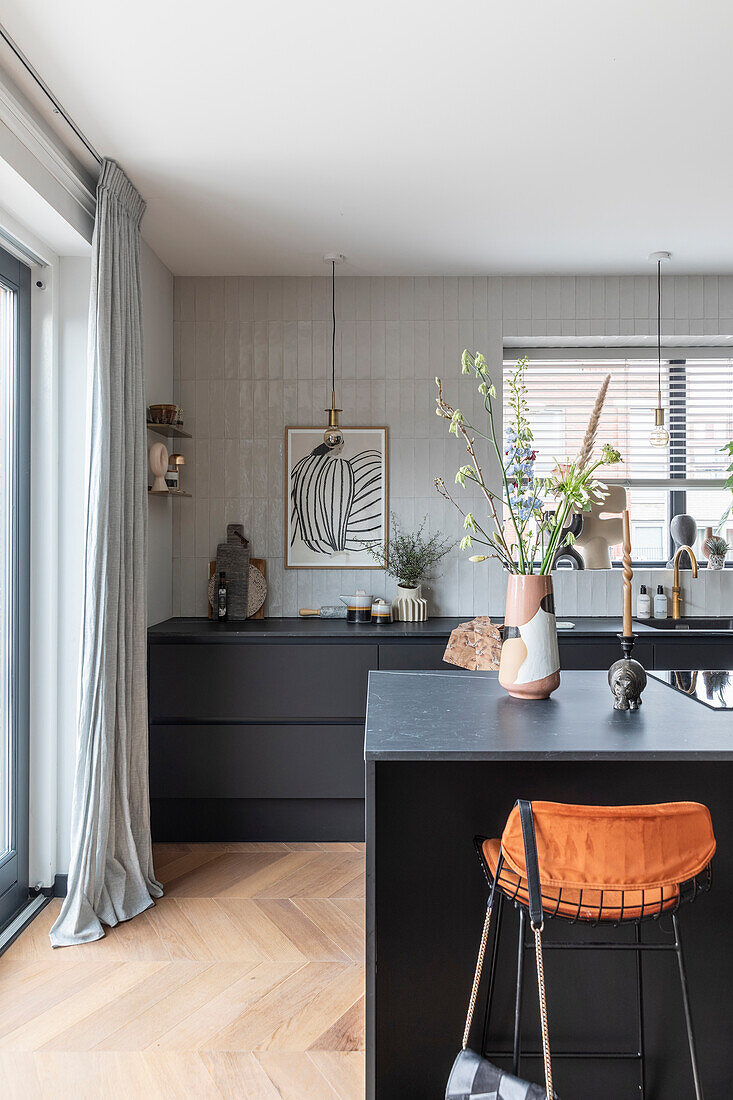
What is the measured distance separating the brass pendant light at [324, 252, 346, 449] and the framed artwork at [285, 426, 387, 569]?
13cm

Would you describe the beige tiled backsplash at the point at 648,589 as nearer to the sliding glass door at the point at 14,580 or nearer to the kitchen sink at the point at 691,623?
the kitchen sink at the point at 691,623

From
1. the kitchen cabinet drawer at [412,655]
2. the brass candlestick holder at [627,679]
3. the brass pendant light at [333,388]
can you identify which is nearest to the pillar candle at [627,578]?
the brass candlestick holder at [627,679]

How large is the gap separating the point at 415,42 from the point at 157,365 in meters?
2.04

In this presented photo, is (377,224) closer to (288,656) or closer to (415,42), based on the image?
(415,42)

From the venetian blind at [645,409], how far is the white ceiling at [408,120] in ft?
2.09

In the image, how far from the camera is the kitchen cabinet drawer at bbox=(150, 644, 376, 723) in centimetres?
349

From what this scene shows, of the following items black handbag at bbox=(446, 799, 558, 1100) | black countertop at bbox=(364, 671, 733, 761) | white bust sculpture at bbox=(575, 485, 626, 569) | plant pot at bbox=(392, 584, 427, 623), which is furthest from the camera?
white bust sculpture at bbox=(575, 485, 626, 569)

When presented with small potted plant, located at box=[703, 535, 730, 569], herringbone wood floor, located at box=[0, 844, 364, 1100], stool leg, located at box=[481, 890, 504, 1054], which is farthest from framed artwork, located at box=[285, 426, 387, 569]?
stool leg, located at box=[481, 890, 504, 1054]

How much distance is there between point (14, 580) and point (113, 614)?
1.23ft

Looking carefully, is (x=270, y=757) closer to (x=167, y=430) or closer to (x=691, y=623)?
(x=167, y=430)

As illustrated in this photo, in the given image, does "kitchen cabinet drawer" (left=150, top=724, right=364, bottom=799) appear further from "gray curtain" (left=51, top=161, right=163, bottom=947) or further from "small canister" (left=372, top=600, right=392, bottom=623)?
"small canister" (left=372, top=600, right=392, bottom=623)

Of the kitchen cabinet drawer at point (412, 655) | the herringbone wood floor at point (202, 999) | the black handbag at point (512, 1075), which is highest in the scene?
the kitchen cabinet drawer at point (412, 655)

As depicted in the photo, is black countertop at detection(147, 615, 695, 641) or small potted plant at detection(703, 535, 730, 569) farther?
small potted plant at detection(703, 535, 730, 569)

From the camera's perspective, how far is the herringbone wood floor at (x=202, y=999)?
203 centimetres
